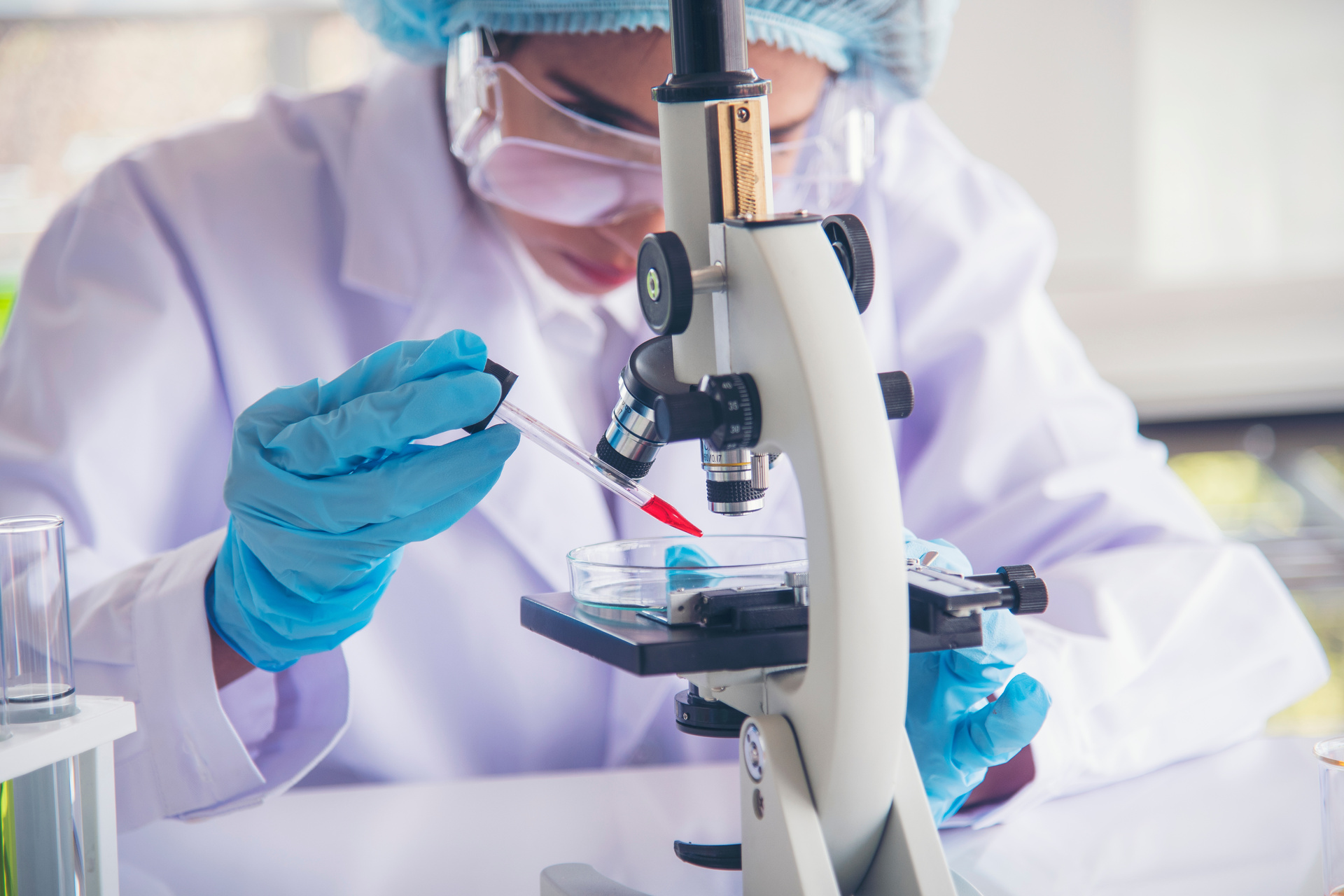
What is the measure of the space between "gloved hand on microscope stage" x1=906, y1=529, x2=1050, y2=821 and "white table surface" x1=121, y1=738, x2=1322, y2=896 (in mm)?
111

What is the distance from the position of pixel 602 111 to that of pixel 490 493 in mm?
525

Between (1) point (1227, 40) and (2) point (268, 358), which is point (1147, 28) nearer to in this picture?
(1) point (1227, 40)

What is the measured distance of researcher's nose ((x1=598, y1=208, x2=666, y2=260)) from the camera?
132cm

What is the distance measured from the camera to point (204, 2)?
2768mm

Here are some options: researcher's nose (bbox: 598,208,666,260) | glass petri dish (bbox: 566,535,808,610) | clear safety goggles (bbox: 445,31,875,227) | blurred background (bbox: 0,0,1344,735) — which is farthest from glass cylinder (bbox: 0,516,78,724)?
blurred background (bbox: 0,0,1344,735)

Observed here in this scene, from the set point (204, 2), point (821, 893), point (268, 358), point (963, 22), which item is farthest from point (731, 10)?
point (204, 2)

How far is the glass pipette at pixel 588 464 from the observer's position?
2.96 ft

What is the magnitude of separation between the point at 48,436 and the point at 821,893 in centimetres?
109

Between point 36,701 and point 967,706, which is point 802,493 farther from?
point 36,701

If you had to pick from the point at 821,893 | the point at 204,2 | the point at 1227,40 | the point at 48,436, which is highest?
the point at 204,2

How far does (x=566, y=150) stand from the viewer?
1.16 meters

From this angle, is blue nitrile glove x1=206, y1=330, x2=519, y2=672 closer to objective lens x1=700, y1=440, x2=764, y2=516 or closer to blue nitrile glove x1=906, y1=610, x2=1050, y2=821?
objective lens x1=700, y1=440, x2=764, y2=516

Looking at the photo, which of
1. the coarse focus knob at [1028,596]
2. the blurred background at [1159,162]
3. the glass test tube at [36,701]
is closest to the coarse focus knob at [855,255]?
the coarse focus knob at [1028,596]

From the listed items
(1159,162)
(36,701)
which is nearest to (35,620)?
(36,701)
